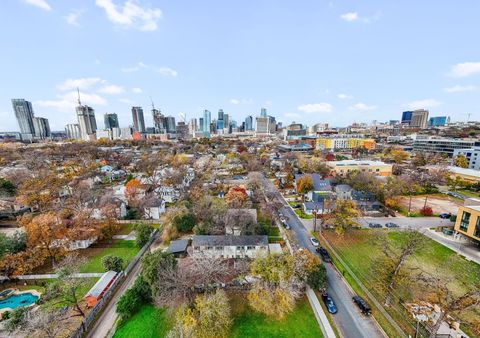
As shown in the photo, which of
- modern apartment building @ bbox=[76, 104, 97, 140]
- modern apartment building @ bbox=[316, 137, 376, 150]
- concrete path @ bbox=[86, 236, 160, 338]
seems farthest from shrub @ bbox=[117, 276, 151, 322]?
modern apartment building @ bbox=[76, 104, 97, 140]

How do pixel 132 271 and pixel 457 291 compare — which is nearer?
pixel 457 291

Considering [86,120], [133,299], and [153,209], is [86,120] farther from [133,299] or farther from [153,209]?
[133,299]

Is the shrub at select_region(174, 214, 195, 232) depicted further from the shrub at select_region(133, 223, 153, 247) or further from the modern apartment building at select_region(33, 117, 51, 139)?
the modern apartment building at select_region(33, 117, 51, 139)

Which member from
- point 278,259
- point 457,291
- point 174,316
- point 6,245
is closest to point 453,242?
point 457,291

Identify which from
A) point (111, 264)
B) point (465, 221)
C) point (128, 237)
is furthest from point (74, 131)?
point (465, 221)

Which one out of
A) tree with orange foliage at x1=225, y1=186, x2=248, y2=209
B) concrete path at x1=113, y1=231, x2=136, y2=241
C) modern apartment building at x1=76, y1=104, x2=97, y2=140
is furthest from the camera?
modern apartment building at x1=76, y1=104, x2=97, y2=140

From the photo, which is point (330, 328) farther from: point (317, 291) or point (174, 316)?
point (174, 316)
